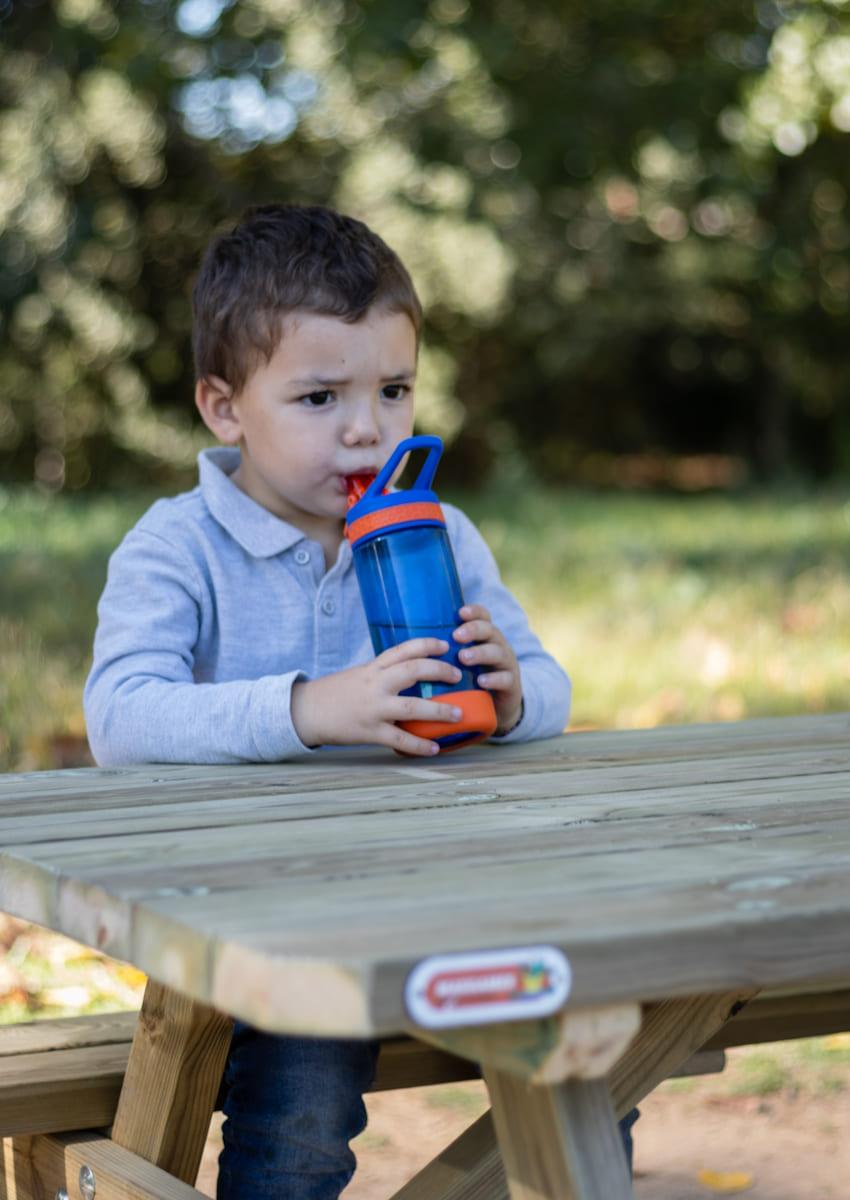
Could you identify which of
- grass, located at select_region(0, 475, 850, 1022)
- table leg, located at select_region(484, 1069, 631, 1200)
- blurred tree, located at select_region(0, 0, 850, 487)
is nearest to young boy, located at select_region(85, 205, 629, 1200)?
table leg, located at select_region(484, 1069, 631, 1200)

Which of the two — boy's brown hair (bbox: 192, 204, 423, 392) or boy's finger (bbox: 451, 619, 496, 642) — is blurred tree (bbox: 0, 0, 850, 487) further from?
boy's finger (bbox: 451, 619, 496, 642)

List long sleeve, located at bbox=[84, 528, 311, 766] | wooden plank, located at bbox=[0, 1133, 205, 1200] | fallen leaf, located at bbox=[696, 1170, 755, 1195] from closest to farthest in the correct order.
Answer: wooden plank, located at bbox=[0, 1133, 205, 1200], long sleeve, located at bbox=[84, 528, 311, 766], fallen leaf, located at bbox=[696, 1170, 755, 1195]

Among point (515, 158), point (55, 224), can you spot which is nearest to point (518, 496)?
point (55, 224)

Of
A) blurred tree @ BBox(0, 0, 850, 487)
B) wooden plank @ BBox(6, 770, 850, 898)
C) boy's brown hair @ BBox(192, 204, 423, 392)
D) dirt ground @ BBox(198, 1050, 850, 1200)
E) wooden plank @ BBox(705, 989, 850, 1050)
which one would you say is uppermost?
blurred tree @ BBox(0, 0, 850, 487)

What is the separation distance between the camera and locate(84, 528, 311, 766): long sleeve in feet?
6.15

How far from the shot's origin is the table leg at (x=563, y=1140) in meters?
1.01

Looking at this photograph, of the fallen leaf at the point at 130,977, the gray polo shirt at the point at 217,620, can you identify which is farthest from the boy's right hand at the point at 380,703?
the fallen leaf at the point at 130,977

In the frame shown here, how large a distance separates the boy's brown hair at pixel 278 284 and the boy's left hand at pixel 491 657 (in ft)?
1.59

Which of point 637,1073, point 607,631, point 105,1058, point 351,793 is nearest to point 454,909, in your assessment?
point 637,1073

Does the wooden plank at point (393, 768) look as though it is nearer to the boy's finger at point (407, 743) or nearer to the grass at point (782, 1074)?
the boy's finger at point (407, 743)

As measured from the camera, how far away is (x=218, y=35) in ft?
21.1

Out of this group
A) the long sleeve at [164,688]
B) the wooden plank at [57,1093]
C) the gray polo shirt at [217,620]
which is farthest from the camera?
the gray polo shirt at [217,620]

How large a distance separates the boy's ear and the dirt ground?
1.11 m

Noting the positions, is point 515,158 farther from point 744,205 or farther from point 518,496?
point 518,496
